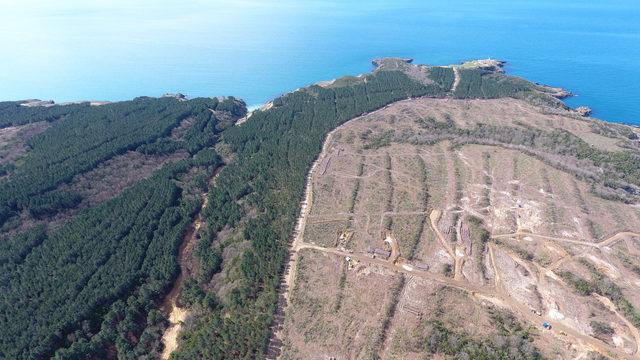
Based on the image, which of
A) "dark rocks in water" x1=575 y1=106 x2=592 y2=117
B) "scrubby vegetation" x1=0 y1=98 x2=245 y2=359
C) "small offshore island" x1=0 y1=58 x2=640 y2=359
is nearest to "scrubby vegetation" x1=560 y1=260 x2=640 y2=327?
"small offshore island" x1=0 y1=58 x2=640 y2=359

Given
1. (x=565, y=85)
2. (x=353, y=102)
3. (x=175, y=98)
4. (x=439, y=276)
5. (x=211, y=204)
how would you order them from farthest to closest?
(x=565, y=85) → (x=175, y=98) → (x=353, y=102) → (x=211, y=204) → (x=439, y=276)

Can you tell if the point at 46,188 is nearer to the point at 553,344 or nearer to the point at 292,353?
the point at 292,353

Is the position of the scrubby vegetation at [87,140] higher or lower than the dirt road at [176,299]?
higher

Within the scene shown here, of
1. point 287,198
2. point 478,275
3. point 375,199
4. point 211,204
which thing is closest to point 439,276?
point 478,275

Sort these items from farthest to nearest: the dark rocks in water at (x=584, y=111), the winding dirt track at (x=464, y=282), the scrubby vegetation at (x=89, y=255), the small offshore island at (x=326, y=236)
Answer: the dark rocks in water at (x=584, y=111), the scrubby vegetation at (x=89, y=255), the small offshore island at (x=326, y=236), the winding dirt track at (x=464, y=282)

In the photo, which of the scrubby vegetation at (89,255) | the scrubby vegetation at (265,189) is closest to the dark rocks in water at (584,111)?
the scrubby vegetation at (265,189)

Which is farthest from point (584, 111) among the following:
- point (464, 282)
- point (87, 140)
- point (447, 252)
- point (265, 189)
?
point (87, 140)

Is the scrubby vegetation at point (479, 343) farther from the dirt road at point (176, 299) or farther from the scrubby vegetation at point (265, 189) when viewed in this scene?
the dirt road at point (176, 299)
